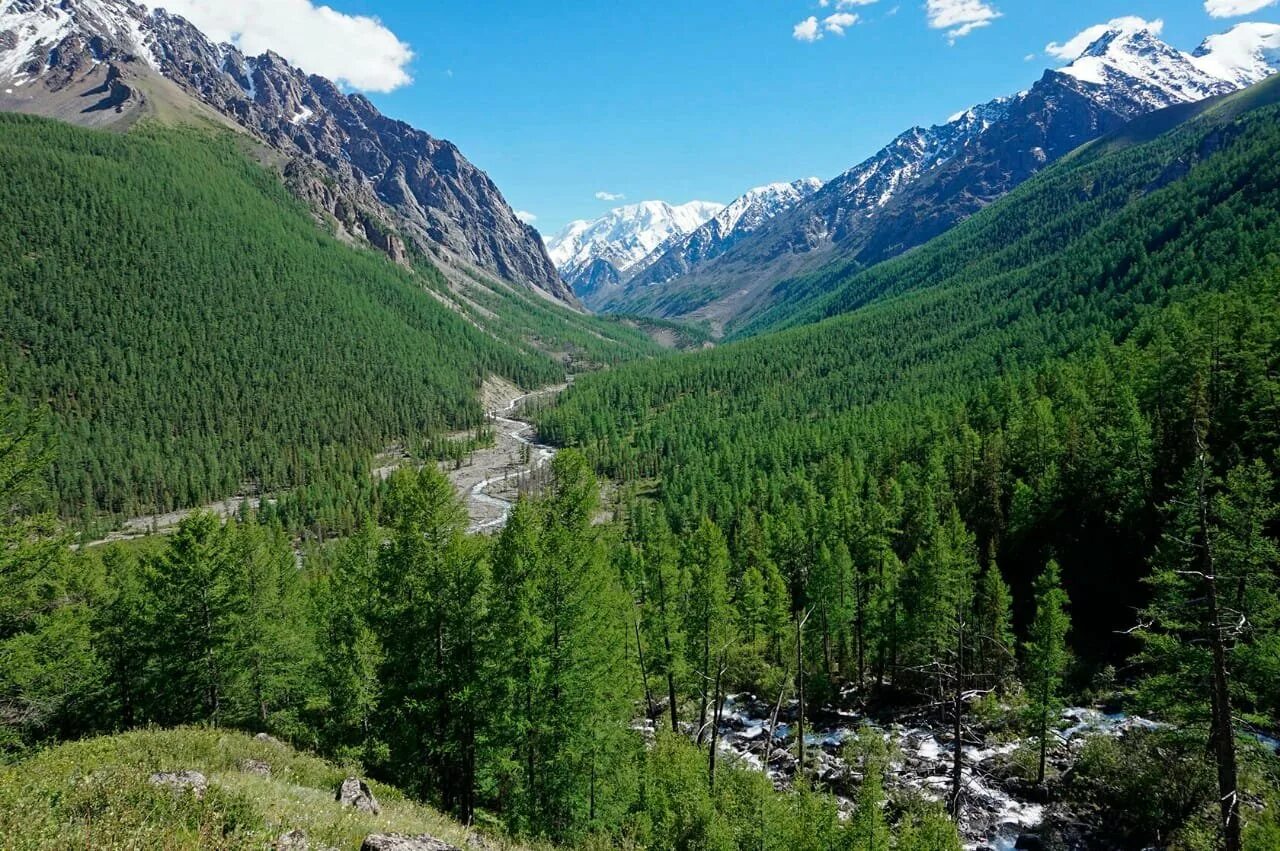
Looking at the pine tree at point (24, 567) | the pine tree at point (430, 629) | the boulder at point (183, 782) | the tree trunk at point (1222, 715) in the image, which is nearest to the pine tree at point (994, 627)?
the tree trunk at point (1222, 715)

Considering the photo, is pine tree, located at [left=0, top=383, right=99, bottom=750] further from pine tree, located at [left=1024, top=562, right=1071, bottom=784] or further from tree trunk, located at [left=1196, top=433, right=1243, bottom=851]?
pine tree, located at [left=1024, top=562, right=1071, bottom=784]

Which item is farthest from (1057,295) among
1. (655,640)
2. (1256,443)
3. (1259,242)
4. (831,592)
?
(655,640)

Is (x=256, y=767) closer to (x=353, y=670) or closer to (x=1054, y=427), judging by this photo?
(x=353, y=670)

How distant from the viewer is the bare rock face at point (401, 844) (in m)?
10.9

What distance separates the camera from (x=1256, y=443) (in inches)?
1818

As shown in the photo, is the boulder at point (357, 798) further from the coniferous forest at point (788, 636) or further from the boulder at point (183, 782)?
the coniferous forest at point (788, 636)

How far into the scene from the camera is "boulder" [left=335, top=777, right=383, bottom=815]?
1498 cm

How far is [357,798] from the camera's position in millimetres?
15680

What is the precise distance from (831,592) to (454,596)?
35.5 m

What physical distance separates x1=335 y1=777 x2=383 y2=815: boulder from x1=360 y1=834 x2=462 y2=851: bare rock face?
10.8 feet

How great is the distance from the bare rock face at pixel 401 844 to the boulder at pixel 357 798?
330 cm

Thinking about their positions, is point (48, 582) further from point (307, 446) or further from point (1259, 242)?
point (1259, 242)

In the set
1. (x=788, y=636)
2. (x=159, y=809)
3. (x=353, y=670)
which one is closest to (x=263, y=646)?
(x=353, y=670)

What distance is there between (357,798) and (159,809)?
6847mm
